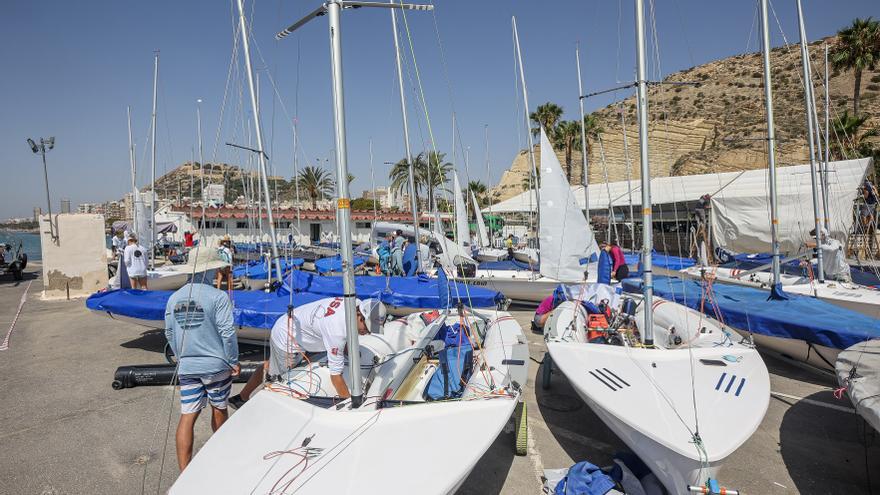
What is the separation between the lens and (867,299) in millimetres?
7719

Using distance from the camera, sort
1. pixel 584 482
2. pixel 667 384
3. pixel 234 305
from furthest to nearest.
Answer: pixel 234 305, pixel 667 384, pixel 584 482

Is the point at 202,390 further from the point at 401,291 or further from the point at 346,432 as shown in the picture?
the point at 401,291

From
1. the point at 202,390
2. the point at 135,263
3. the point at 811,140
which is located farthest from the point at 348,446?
the point at 811,140

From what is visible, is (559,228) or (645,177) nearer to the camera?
(645,177)

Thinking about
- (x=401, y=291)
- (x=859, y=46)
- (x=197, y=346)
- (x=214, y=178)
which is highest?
(x=859, y=46)

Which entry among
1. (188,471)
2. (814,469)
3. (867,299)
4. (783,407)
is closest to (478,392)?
(188,471)

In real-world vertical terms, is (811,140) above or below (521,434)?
above

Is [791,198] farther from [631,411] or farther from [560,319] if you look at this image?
[631,411]

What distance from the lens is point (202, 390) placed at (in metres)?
3.61

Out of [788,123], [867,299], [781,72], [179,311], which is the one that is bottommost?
[867,299]

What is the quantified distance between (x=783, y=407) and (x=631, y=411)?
2.90m

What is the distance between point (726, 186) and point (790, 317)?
50.1 ft

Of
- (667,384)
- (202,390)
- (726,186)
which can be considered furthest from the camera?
(726,186)

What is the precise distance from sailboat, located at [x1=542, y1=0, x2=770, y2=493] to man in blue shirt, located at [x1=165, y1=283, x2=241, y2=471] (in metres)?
3.13
